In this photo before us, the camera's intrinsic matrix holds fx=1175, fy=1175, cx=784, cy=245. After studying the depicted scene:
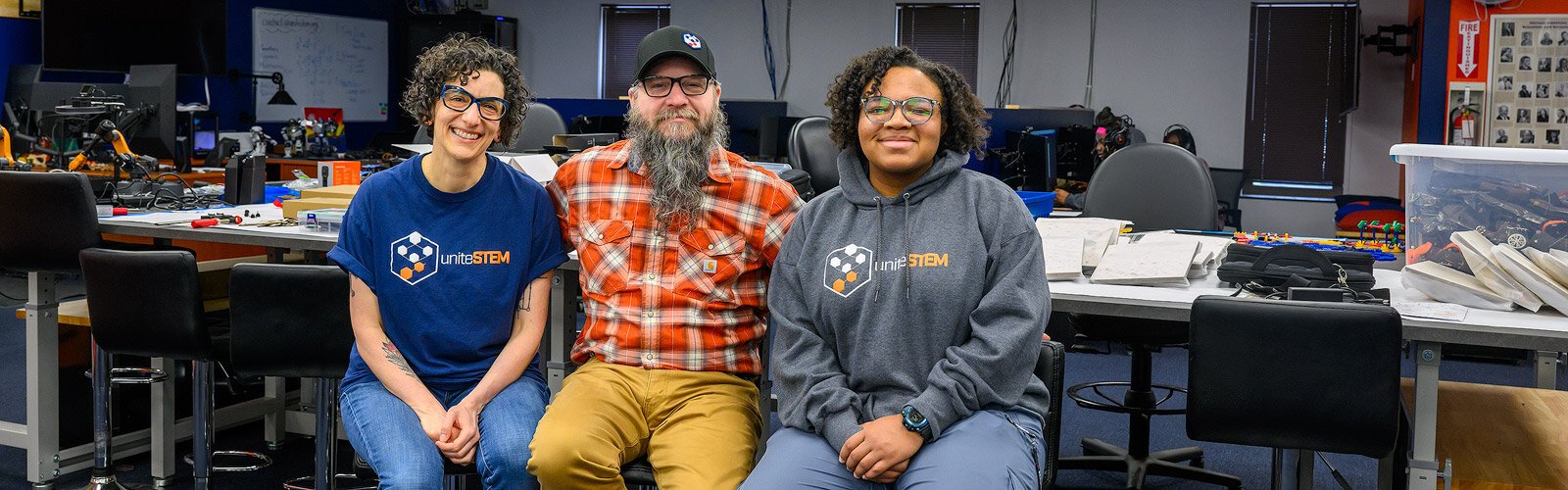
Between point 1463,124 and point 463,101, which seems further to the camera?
point 1463,124

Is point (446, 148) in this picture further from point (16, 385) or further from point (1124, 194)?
point (16, 385)

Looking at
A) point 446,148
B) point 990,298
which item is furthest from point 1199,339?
point 446,148

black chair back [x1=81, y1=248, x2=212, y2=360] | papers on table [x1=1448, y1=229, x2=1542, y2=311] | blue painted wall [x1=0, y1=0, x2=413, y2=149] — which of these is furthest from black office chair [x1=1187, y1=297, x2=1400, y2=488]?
blue painted wall [x1=0, y1=0, x2=413, y2=149]

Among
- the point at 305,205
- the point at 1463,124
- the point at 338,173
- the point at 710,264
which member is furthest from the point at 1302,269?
the point at 1463,124

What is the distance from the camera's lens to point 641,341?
2203mm

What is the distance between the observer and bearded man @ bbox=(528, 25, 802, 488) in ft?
7.00

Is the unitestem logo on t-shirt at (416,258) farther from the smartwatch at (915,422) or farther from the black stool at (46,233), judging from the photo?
the black stool at (46,233)

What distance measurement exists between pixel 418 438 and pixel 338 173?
2043 mm

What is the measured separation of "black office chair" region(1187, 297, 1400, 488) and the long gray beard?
0.94 m

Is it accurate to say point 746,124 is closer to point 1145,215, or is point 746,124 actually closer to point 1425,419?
point 1145,215

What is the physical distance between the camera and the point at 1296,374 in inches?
78.2

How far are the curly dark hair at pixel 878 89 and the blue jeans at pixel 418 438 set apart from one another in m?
0.78

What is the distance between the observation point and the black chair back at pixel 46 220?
3.02 metres

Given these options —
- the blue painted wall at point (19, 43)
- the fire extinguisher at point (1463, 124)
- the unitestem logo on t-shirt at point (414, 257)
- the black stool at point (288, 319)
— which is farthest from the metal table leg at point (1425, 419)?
the blue painted wall at point (19, 43)
